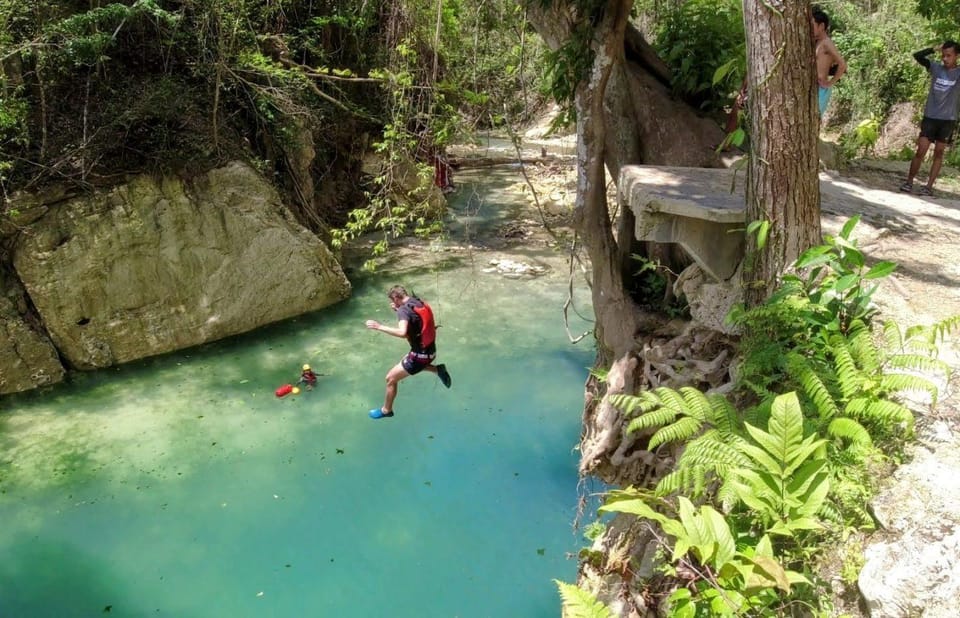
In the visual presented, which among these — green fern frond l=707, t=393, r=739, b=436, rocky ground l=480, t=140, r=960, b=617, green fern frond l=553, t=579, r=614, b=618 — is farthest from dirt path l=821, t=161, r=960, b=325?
green fern frond l=553, t=579, r=614, b=618

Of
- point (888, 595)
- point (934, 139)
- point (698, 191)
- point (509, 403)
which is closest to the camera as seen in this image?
point (888, 595)

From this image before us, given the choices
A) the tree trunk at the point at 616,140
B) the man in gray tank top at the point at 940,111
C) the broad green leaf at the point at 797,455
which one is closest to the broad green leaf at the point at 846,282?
the broad green leaf at the point at 797,455

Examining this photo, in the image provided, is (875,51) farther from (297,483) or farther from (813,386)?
(297,483)

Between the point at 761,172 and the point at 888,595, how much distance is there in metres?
2.12

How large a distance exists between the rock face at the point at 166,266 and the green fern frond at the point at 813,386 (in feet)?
23.1

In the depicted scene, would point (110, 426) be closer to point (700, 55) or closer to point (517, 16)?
point (517, 16)

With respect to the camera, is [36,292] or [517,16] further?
[36,292]

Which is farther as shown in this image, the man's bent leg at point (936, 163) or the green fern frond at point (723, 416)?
the man's bent leg at point (936, 163)

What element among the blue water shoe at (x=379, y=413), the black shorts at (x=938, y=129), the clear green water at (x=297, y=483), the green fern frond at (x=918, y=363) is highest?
the black shorts at (x=938, y=129)

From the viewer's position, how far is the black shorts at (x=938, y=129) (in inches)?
258

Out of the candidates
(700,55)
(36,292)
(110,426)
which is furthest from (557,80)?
(36,292)

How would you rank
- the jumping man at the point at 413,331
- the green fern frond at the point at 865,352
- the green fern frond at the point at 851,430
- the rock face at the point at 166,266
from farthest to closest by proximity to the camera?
1. the rock face at the point at 166,266
2. the jumping man at the point at 413,331
3. the green fern frond at the point at 865,352
4. the green fern frond at the point at 851,430

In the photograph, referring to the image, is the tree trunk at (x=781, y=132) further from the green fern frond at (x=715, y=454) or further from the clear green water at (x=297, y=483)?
the clear green water at (x=297, y=483)

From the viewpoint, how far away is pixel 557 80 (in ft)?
18.2
